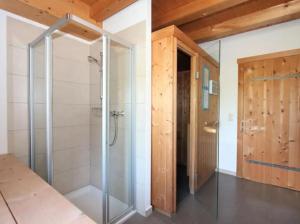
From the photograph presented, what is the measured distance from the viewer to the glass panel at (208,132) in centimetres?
A: 254

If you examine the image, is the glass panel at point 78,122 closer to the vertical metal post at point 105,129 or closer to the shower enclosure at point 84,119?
the shower enclosure at point 84,119

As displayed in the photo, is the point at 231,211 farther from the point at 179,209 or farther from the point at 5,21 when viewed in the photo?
the point at 5,21

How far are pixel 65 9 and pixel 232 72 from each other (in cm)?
296

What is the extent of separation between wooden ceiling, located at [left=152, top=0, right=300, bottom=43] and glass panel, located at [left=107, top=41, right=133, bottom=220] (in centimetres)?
100

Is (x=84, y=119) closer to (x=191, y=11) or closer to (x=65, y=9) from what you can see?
(x=65, y=9)

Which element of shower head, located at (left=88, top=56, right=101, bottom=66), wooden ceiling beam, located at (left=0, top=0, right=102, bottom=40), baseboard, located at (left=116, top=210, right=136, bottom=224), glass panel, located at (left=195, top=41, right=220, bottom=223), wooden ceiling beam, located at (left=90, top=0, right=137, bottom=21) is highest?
wooden ceiling beam, located at (left=90, top=0, right=137, bottom=21)

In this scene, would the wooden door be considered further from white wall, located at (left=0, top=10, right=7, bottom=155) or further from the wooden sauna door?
white wall, located at (left=0, top=10, right=7, bottom=155)

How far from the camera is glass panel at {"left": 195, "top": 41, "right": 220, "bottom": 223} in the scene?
8.34ft

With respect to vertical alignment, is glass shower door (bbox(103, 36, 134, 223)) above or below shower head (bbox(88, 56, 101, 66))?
below

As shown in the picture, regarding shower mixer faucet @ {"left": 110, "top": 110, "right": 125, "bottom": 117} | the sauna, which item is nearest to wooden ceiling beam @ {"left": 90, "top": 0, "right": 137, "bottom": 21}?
shower mixer faucet @ {"left": 110, "top": 110, "right": 125, "bottom": 117}

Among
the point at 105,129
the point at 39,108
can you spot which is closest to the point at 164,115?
the point at 105,129

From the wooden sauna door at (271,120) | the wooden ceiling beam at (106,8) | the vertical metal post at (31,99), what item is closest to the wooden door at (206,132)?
the wooden sauna door at (271,120)

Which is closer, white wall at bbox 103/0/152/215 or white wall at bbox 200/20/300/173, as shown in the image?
white wall at bbox 103/0/152/215

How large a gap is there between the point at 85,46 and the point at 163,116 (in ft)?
5.57
